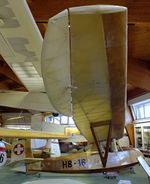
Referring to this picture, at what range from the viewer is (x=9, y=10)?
1.99m

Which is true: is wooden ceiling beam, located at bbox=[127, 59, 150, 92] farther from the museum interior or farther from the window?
the window

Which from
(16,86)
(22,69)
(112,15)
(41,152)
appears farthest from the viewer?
(16,86)

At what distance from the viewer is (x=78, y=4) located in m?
3.66

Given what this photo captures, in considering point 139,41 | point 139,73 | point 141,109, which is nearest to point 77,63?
point 139,41

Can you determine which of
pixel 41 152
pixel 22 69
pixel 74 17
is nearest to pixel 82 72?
pixel 74 17

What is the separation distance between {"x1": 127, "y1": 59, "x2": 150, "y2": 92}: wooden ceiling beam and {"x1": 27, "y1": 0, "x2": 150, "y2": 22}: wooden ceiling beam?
12.6 feet

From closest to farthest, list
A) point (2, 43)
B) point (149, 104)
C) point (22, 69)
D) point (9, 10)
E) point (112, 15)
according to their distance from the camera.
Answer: point (112, 15) < point (9, 10) < point (2, 43) < point (22, 69) < point (149, 104)

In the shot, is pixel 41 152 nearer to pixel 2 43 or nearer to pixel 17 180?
pixel 17 180

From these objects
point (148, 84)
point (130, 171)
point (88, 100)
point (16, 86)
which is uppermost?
point (16, 86)

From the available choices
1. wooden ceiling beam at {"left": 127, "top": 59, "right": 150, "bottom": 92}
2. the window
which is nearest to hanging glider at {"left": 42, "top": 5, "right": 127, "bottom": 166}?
wooden ceiling beam at {"left": 127, "top": 59, "right": 150, "bottom": 92}

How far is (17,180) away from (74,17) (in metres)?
6.53

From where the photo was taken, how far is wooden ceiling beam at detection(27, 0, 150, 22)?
3634 mm

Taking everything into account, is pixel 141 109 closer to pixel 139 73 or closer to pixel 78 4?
pixel 139 73

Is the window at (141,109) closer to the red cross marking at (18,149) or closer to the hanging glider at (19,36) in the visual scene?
the red cross marking at (18,149)
